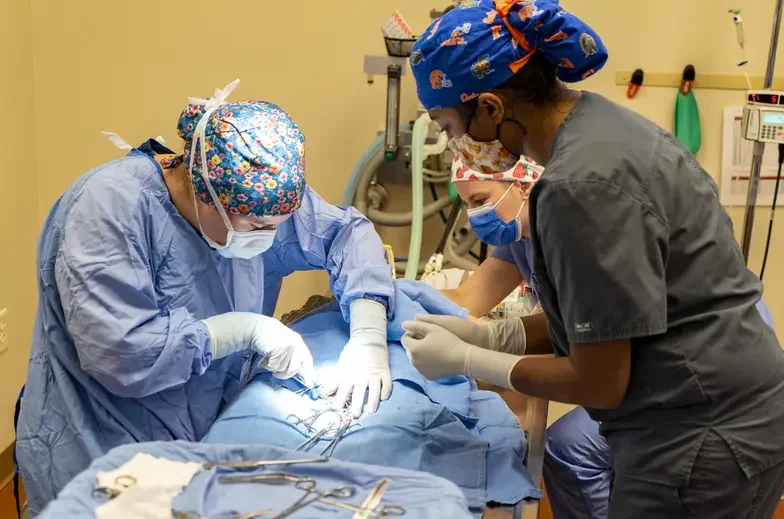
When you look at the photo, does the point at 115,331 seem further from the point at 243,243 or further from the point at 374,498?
the point at 374,498

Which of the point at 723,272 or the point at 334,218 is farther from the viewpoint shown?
the point at 334,218

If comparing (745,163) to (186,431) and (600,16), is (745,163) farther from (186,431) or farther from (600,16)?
(186,431)

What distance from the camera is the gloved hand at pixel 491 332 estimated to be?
168cm

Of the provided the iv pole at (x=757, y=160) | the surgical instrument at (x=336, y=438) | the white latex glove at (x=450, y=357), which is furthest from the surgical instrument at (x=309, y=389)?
the iv pole at (x=757, y=160)

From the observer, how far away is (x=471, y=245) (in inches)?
116

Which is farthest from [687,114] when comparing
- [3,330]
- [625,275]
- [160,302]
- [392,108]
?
[3,330]

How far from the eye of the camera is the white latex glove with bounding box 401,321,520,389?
1.40 meters

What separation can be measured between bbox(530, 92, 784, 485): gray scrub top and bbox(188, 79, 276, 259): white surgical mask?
686mm

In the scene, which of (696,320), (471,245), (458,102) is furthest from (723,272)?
(471,245)

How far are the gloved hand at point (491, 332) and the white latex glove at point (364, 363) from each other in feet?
0.52

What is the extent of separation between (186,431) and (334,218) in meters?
0.69

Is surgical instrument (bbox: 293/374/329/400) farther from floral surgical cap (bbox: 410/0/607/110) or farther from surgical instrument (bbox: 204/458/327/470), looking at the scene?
floral surgical cap (bbox: 410/0/607/110)

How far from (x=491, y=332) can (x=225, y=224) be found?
604mm

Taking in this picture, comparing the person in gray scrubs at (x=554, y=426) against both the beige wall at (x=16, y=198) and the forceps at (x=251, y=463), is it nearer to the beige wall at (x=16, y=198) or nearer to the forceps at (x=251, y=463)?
the forceps at (x=251, y=463)
